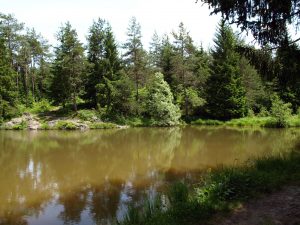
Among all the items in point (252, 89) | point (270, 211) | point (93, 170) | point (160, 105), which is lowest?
point (93, 170)

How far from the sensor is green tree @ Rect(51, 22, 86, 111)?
128 ft

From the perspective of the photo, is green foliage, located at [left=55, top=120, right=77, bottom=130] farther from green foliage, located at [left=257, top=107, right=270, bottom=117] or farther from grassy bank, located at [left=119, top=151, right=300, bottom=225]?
grassy bank, located at [left=119, top=151, right=300, bottom=225]

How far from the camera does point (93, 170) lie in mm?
15633

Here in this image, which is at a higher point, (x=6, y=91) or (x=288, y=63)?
(x=6, y=91)

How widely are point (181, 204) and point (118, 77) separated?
33.9 meters

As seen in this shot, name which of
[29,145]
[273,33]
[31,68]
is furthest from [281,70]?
[31,68]

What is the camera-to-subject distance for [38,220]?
922 centimetres

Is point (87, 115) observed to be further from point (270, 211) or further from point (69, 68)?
point (270, 211)

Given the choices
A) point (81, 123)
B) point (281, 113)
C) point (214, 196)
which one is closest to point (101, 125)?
point (81, 123)

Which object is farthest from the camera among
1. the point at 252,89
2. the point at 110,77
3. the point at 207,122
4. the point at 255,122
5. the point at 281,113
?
the point at 252,89

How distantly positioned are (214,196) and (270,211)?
1295 mm

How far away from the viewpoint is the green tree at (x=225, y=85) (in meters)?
37.9

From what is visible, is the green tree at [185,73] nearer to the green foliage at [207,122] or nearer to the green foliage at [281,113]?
the green foliage at [207,122]

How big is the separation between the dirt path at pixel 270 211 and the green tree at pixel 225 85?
31.0 m
